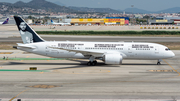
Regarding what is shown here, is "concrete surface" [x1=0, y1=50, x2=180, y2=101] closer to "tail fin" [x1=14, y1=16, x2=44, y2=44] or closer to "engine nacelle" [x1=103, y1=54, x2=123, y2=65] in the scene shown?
"engine nacelle" [x1=103, y1=54, x2=123, y2=65]

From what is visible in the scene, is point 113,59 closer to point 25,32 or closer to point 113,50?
point 113,50

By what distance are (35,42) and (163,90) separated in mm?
24494

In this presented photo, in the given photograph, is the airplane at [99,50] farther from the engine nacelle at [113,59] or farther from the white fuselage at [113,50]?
the engine nacelle at [113,59]

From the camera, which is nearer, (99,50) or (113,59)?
(113,59)

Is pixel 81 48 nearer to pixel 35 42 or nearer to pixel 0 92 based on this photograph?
pixel 35 42

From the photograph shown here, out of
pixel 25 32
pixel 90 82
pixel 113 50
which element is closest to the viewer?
pixel 90 82

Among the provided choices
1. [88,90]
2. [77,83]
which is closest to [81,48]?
[77,83]

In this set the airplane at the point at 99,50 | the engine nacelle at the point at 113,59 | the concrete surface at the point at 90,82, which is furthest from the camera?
the airplane at the point at 99,50

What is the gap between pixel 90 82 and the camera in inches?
1055

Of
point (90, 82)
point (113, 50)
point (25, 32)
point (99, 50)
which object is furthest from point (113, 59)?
point (25, 32)

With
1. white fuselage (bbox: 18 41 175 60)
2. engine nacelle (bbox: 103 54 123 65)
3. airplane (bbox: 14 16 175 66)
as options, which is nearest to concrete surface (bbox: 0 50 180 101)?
engine nacelle (bbox: 103 54 123 65)

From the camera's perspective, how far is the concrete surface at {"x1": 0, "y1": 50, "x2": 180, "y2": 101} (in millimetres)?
22016

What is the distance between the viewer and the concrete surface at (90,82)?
22016 millimetres

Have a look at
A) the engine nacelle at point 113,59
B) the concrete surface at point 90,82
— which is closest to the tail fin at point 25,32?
the concrete surface at point 90,82
